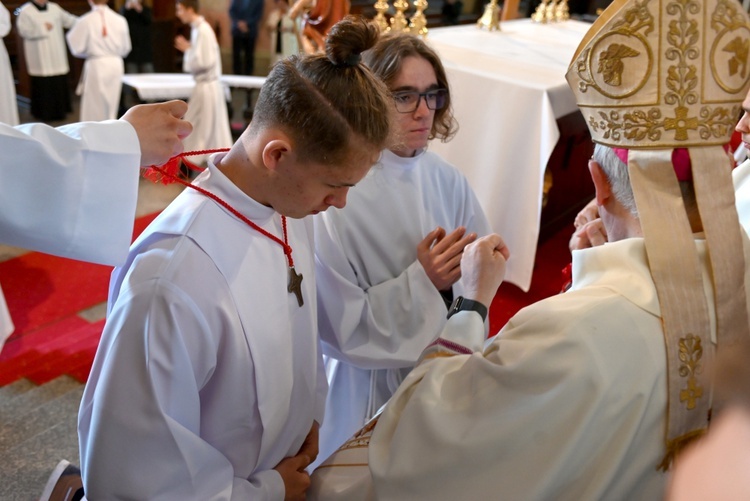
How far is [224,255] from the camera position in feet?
4.99

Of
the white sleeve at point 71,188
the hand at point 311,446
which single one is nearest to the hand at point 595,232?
the hand at point 311,446

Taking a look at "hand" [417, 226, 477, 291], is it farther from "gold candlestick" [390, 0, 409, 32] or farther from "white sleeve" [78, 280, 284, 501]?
"gold candlestick" [390, 0, 409, 32]

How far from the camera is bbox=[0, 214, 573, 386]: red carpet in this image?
3.57 m

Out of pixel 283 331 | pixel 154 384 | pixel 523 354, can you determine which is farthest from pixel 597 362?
pixel 154 384

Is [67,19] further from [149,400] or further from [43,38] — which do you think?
[149,400]

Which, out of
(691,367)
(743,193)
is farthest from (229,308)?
(743,193)

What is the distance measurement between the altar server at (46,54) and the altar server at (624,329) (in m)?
7.84

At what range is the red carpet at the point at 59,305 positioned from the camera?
3566 mm

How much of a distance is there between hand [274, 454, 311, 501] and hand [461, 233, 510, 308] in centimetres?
59

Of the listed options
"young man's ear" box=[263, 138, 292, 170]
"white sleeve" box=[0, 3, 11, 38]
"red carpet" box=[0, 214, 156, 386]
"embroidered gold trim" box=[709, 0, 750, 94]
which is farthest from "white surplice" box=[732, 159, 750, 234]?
"white sleeve" box=[0, 3, 11, 38]

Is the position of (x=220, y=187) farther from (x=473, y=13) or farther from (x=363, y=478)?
(x=473, y=13)

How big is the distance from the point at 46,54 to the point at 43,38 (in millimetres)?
208

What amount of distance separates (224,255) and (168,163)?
325 mm

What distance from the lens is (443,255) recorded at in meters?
2.18
